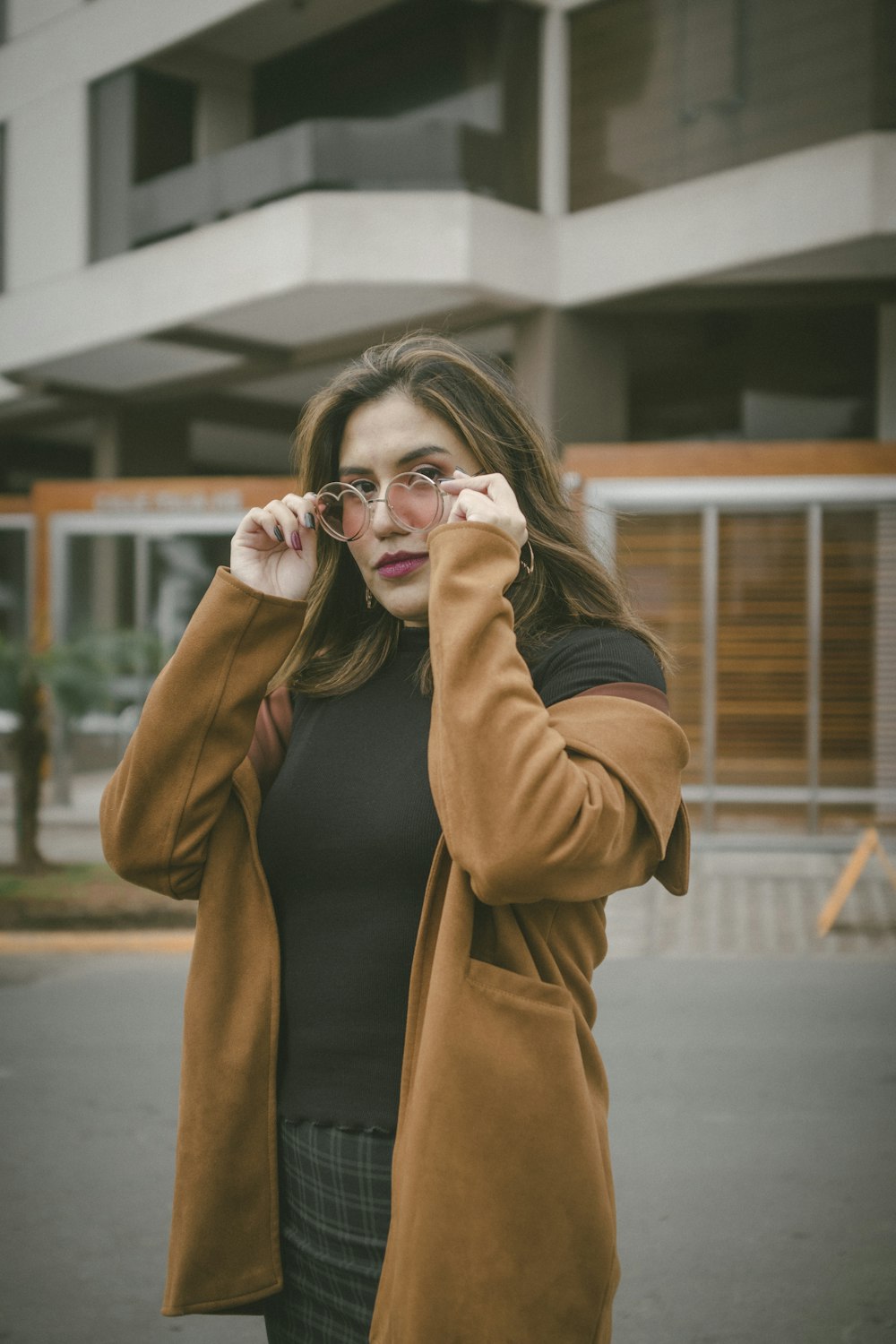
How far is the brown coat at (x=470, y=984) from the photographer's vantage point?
1465mm

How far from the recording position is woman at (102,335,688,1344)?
1.48 meters

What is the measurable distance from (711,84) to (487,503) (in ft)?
36.8

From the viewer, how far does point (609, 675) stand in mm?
1654

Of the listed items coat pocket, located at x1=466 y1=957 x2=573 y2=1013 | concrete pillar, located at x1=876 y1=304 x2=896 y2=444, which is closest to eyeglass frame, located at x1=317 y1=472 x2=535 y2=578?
coat pocket, located at x1=466 y1=957 x2=573 y2=1013

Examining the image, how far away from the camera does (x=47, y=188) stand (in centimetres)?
1491

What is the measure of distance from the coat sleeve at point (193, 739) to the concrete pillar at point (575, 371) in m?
10.5

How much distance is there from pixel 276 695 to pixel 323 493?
33cm

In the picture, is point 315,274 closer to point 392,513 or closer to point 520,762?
point 392,513

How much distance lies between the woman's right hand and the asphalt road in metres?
2.31

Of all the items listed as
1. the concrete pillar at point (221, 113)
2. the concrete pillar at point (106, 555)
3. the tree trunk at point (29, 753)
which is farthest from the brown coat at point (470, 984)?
the concrete pillar at point (221, 113)

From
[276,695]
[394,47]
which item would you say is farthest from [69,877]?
[394,47]

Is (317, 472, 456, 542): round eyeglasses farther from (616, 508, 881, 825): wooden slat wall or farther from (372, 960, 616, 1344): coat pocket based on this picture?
(616, 508, 881, 825): wooden slat wall

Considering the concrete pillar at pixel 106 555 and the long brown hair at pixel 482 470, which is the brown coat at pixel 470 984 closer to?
the long brown hair at pixel 482 470

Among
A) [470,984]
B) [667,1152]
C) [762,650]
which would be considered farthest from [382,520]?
[762,650]
